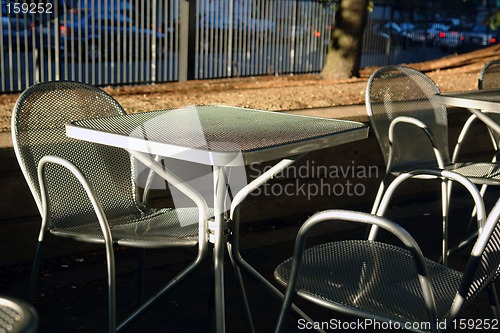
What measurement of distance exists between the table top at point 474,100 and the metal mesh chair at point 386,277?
3.67 feet

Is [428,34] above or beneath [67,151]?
beneath

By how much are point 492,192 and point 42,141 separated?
4375 millimetres

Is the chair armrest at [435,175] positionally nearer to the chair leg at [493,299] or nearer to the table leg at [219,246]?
the chair leg at [493,299]

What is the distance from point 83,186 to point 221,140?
62 cm

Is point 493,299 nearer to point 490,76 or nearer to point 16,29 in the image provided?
point 490,76

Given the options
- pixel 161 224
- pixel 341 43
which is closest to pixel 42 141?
pixel 161 224

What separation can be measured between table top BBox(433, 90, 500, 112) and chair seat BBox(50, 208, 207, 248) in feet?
5.56

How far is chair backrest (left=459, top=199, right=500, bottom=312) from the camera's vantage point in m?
2.30

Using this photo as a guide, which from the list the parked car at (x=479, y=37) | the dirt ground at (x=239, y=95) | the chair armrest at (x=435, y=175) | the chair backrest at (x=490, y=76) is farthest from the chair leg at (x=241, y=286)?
the parked car at (x=479, y=37)

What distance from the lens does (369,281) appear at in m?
2.77

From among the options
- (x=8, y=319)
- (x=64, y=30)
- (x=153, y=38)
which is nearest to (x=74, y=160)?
(x=8, y=319)

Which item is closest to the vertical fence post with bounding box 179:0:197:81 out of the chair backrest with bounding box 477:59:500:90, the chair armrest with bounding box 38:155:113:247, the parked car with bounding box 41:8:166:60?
the parked car with bounding box 41:8:166:60

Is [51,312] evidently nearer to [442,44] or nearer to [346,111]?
[346,111]

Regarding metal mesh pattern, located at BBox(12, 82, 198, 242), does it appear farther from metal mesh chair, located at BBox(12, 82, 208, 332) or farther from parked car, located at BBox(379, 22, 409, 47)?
parked car, located at BBox(379, 22, 409, 47)
